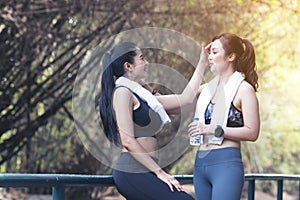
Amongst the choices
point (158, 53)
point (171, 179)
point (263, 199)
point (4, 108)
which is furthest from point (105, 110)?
point (263, 199)

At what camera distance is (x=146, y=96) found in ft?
9.97

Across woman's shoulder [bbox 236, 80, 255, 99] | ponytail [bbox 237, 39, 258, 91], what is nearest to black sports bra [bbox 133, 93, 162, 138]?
woman's shoulder [bbox 236, 80, 255, 99]

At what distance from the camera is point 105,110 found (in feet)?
10.1

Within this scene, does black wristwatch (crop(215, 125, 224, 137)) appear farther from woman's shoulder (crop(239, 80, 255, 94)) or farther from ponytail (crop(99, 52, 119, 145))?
ponytail (crop(99, 52, 119, 145))

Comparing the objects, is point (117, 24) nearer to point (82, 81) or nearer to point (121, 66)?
point (82, 81)

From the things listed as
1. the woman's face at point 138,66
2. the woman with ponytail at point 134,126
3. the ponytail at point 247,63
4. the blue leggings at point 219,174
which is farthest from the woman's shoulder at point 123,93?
the ponytail at point 247,63

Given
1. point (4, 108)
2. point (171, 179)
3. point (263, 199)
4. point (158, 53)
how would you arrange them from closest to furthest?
point (171, 179)
point (4, 108)
point (158, 53)
point (263, 199)

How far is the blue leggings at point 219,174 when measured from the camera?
3.02 m

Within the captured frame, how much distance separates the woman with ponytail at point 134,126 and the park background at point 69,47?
11.4 ft

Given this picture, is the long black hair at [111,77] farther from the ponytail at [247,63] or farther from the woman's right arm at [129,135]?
the ponytail at [247,63]

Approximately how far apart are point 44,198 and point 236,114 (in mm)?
5825

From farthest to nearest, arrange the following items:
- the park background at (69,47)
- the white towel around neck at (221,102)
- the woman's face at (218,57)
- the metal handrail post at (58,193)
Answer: the park background at (69,47)
the woman's face at (218,57)
the white towel around neck at (221,102)
the metal handrail post at (58,193)

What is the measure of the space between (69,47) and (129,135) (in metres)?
5.31

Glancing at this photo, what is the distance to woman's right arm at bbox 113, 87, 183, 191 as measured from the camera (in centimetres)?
296
